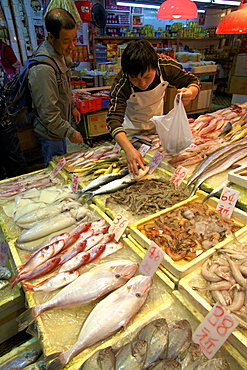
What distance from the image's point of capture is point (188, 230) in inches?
75.1

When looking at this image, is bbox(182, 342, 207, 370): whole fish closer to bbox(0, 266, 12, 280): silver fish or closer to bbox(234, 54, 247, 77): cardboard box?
bbox(0, 266, 12, 280): silver fish

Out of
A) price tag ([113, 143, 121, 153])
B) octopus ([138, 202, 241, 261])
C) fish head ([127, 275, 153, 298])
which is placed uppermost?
octopus ([138, 202, 241, 261])

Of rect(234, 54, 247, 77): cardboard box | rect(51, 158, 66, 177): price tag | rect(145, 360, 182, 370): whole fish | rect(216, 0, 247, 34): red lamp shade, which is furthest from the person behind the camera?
rect(234, 54, 247, 77): cardboard box

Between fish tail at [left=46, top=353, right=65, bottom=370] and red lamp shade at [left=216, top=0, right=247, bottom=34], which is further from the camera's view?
red lamp shade at [left=216, top=0, right=247, bottom=34]

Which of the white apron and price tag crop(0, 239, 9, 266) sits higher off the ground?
the white apron

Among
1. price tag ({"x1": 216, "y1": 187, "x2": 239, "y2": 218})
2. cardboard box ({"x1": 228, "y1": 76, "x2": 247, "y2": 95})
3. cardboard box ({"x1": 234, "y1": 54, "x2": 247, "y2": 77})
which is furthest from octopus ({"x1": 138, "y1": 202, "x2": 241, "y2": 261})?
cardboard box ({"x1": 234, "y1": 54, "x2": 247, "y2": 77})

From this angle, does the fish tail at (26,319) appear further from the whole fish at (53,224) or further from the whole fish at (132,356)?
the whole fish at (53,224)

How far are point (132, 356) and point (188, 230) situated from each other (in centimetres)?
100

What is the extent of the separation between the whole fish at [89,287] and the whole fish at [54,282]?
6 centimetres

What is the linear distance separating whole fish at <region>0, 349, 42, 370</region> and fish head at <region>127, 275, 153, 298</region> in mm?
780

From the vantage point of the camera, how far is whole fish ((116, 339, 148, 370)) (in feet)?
3.68

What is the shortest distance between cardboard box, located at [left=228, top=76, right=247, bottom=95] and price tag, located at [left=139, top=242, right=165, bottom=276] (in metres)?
7.23

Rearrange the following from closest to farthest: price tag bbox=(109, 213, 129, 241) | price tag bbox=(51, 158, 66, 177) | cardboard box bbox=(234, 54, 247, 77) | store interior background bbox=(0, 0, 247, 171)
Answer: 1. price tag bbox=(109, 213, 129, 241)
2. price tag bbox=(51, 158, 66, 177)
3. store interior background bbox=(0, 0, 247, 171)
4. cardboard box bbox=(234, 54, 247, 77)

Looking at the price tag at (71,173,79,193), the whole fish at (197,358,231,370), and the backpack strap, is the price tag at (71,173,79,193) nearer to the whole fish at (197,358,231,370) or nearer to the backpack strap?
the backpack strap
